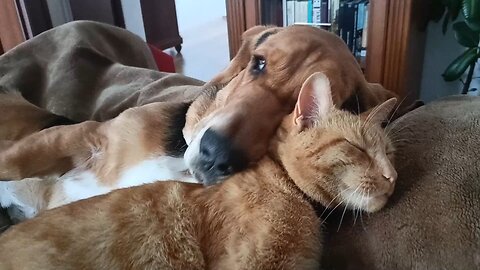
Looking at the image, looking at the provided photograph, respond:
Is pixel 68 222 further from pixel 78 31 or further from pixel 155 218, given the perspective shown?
pixel 78 31

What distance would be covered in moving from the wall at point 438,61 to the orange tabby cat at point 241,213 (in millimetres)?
2020

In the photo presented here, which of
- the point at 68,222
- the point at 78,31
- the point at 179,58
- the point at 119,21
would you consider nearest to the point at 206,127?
the point at 68,222

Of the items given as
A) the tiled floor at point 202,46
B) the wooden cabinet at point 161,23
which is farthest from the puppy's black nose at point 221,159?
the wooden cabinet at point 161,23

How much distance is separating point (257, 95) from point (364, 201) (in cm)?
29

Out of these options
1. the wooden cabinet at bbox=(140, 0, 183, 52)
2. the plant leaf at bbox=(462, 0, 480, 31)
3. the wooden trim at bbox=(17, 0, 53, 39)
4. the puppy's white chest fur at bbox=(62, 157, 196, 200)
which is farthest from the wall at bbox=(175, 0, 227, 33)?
the puppy's white chest fur at bbox=(62, 157, 196, 200)

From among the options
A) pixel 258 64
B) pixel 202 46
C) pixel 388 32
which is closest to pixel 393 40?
pixel 388 32

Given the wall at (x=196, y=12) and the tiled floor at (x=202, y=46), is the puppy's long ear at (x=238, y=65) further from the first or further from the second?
the wall at (x=196, y=12)

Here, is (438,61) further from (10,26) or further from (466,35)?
(10,26)

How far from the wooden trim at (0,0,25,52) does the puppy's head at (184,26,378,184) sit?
5.81ft

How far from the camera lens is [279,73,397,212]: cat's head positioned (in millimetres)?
694

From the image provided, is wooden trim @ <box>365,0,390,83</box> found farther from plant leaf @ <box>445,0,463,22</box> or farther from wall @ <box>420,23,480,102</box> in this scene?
wall @ <box>420,23,480,102</box>

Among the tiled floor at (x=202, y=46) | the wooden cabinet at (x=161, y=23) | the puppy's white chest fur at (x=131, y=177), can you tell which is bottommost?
the tiled floor at (x=202, y=46)

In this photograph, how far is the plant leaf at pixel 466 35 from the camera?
214 cm

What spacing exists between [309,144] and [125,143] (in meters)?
0.49
